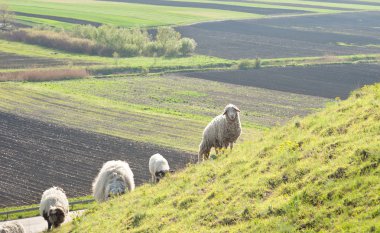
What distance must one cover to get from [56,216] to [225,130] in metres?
6.98

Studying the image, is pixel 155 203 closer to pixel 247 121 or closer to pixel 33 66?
pixel 247 121

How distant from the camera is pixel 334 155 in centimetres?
1730

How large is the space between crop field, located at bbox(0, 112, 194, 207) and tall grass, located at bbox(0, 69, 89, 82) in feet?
77.3

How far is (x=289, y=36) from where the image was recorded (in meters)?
135

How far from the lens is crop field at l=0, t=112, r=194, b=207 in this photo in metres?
40.2

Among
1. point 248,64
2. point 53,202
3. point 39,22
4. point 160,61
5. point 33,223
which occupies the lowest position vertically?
point 160,61

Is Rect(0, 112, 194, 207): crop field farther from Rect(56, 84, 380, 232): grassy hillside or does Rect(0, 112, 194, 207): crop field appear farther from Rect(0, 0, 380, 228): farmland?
Rect(56, 84, 380, 232): grassy hillside

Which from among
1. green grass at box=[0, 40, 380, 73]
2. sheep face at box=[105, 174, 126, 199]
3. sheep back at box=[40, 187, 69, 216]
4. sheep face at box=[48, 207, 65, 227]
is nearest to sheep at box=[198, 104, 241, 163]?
sheep face at box=[105, 174, 126, 199]

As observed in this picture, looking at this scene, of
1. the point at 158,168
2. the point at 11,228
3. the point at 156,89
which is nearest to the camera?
the point at 11,228

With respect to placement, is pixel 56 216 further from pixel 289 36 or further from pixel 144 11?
pixel 144 11

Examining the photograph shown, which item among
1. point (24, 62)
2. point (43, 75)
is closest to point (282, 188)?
point (43, 75)

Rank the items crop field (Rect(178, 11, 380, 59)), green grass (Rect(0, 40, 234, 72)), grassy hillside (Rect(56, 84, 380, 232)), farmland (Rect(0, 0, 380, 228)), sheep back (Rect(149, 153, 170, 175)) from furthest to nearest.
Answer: crop field (Rect(178, 11, 380, 59)) < green grass (Rect(0, 40, 234, 72)) < farmland (Rect(0, 0, 380, 228)) < sheep back (Rect(149, 153, 170, 175)) < grassy hillside (Rect(56, 84, 380, 232))

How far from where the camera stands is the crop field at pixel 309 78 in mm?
80188

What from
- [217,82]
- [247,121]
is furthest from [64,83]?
[247,121]
